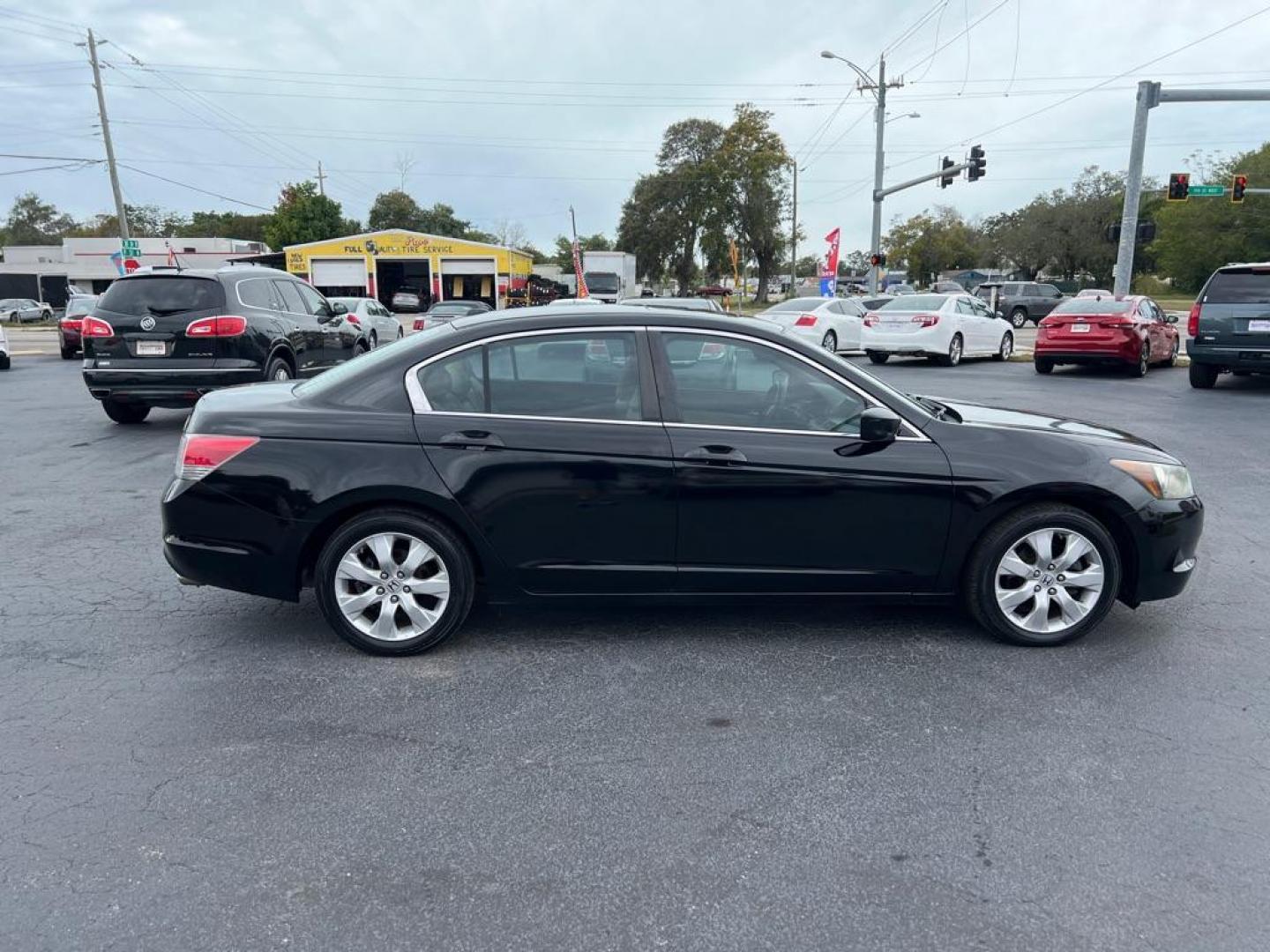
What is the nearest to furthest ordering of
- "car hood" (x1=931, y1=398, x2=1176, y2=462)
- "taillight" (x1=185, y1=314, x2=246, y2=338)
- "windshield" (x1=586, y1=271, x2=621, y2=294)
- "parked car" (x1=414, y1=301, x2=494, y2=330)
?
"car hood" (x1=931, y1=398, x2=1176, y2=462), "taillight" (x1=185, y1=314, x2=246, y2=338), "parked car" (x1=414, y1=301, x2=494, y2=330), "windshield" (x1=586, y1=271, x2=621, y2=294)

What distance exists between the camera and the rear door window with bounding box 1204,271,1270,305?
44.1ft

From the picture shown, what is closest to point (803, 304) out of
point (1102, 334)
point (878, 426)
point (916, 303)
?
point (916, 303)

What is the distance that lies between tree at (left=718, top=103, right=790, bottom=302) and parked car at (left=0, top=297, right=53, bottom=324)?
4333cm

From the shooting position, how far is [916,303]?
19531 millimetres

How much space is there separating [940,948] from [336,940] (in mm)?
1589

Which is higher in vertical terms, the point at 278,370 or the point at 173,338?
the point at 173,338

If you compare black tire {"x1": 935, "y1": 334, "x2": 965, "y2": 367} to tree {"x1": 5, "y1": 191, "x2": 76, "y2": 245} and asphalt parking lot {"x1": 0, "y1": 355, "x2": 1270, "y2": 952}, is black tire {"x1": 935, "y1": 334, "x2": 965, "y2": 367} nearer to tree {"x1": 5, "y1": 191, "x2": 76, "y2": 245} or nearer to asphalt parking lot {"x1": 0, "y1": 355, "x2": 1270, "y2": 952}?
asphalt parking lot {"x1": 0, "y1": 355, "x2": 1270, "y2": 952}

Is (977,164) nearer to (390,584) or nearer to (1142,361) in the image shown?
(1142,361)

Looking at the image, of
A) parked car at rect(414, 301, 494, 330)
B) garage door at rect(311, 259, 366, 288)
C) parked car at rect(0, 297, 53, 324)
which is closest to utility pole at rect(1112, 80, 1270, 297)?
parked car at rect(414, 301, 494, 330)

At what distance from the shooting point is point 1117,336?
16250 millimetres

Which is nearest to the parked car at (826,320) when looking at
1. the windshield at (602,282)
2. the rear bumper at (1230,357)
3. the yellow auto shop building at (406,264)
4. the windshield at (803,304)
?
the windshield at (803,304)

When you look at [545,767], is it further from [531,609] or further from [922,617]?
[922,617]

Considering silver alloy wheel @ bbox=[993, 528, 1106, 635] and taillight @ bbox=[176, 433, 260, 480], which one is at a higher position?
taillight @ bbox=[176, 433, 260, 480]

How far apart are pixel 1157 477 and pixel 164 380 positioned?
31.0 ft
